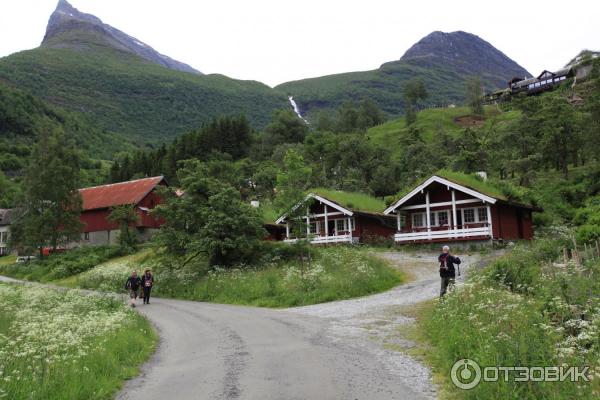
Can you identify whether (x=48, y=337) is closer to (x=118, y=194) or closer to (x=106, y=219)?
(x=106, y=219)

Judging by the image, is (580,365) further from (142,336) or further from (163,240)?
(163,240)

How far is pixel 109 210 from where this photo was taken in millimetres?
54094

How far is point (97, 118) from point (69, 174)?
143 m

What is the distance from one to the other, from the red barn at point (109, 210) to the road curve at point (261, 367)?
40.5 meters

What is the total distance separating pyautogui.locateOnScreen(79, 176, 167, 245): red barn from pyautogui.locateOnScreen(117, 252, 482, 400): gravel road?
3751 cm

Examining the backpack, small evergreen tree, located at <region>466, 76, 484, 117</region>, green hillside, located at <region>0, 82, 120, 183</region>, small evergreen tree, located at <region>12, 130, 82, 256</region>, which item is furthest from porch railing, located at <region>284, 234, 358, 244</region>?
small evergreen tree, located at <region>466, 76, 484, 117</region>

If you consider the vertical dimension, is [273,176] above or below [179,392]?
above

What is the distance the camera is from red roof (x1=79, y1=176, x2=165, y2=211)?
180 ft

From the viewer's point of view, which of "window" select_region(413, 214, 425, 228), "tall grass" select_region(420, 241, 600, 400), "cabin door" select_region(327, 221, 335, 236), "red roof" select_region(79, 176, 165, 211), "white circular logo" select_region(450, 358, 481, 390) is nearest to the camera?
"tall grass" select_region(420, 241, 600, 400)

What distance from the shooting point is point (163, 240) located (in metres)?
29.8

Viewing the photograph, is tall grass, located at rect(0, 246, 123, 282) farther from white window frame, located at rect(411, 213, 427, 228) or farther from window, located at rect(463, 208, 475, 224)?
window, located at rect(463, 208, 475, 224)

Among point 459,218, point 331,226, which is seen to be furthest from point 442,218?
point 331,226

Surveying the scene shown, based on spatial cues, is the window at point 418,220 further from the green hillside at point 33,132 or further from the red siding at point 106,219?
the green hillside at point 33,132

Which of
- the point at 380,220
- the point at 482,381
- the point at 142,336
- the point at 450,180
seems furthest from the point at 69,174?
the point at 482,381
